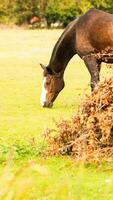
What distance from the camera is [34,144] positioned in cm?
946

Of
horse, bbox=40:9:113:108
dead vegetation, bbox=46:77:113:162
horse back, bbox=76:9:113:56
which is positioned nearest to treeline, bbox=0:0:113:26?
horse back, bbox=76:9:113:56

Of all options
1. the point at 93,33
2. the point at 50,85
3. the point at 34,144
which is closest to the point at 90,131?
the point at 34,144

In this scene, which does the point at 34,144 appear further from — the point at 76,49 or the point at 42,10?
the point at 42,10

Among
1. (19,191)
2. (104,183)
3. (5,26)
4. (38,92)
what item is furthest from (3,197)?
(5,26)

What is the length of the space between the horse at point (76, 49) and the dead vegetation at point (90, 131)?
247 inches

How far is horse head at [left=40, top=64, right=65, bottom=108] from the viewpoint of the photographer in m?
15.4

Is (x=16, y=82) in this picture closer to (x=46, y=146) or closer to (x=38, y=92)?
(x=38, y=92)

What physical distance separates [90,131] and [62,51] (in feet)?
23.4

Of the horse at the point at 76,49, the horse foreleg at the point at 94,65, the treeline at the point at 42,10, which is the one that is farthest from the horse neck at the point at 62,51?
the treeline at the point at 42,10

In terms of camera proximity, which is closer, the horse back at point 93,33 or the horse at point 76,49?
the horse at point 76,49

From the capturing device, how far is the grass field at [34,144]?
12.4 feet

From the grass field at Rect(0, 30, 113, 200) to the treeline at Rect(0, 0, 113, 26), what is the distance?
1682 inches

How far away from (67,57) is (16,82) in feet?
21.6

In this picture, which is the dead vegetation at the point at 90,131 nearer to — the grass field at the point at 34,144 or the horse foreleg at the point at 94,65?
the grass field at the point at 34,144
